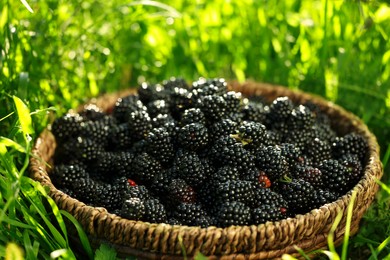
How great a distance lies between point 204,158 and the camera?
7.20 feet

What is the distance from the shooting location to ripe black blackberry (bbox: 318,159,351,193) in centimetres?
218

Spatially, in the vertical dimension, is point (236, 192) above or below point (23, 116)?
below

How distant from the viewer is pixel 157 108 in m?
2.51

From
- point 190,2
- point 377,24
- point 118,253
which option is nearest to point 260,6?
point 190,2

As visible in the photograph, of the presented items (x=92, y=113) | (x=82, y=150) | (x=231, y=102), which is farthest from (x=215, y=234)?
(x=92, y=113)

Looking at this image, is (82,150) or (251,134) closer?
(251,134)

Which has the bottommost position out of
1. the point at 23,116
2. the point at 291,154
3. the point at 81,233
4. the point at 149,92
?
the point at 81,233

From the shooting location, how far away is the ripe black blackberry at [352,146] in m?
2.41

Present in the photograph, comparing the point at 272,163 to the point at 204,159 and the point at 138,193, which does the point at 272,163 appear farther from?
the point at 138,193

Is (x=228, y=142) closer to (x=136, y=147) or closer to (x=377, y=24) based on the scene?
(x=136, y=147)

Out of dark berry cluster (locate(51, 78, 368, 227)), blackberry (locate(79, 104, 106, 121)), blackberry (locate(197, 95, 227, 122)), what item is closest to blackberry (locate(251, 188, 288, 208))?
dark berry cluster (locate(51, 78, 368, 227))

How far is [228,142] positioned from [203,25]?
4.45 ft

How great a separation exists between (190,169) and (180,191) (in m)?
0.10

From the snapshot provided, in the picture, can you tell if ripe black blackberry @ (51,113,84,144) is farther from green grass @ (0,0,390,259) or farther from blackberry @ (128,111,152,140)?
blackberry @ (128,111,152,140)
